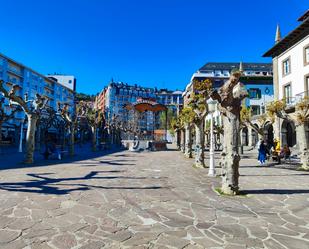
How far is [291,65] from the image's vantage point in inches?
1176

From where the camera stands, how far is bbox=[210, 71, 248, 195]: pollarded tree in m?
7.40

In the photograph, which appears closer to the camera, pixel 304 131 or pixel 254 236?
pixel 254 236

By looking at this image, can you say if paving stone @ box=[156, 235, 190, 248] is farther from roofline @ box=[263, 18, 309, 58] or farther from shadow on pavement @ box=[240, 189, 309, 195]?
roofline @ box=[263, 18, 309, 58]

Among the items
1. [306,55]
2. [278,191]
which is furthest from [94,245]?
[306,55]

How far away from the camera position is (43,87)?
226 ft

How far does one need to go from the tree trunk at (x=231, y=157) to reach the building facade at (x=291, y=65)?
63.1 feet

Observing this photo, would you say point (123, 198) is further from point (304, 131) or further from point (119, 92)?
point (119, 92)

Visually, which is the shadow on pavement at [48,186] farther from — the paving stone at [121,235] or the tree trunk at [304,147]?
the tree trunk at [304,147]

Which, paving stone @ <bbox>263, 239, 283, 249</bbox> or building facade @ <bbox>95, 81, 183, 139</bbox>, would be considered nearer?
paving stone @ <bbox>263, 239, 283, 249</bbox>

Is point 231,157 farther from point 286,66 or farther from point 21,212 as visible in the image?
point 286,66

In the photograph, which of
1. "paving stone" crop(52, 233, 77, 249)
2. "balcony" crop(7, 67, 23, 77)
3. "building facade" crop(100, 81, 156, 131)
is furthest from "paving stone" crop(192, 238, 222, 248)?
"building facade" crop(100, 81, 156, 131)

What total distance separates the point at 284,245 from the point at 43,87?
73.3 metres

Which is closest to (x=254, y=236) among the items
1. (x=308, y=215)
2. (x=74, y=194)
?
(x=308, y=215)

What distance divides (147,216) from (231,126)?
3.73 metres
